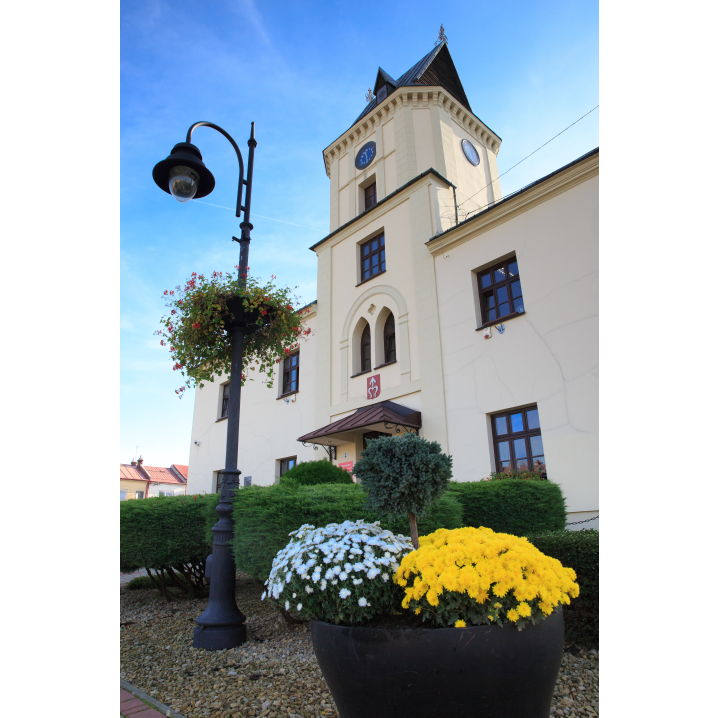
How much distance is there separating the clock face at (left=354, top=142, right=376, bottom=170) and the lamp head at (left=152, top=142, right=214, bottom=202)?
39.0 ft

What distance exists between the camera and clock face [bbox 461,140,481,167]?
51.0 feet

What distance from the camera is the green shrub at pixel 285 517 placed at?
4.51 metres

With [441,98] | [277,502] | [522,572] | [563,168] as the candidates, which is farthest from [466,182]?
[522,572]

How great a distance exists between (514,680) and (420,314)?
10500mm

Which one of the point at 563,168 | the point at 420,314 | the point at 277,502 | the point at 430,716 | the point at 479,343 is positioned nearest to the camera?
the point at 430,716

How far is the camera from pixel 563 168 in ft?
32.6

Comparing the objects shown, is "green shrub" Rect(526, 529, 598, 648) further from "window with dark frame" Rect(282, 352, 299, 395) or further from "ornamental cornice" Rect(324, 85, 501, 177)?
"ornamental cornice" Rect(324, 85, 501, 177)

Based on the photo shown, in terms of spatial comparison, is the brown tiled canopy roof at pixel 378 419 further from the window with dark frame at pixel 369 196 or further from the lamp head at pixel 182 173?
the window with dark frame at pixel 369 196

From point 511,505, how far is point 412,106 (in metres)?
13.5

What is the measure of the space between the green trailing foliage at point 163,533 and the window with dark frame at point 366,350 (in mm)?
7982

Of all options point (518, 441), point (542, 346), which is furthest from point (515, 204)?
Result: point (518, 441)

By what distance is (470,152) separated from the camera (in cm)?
1586

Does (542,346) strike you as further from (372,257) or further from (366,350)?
(372,257)
